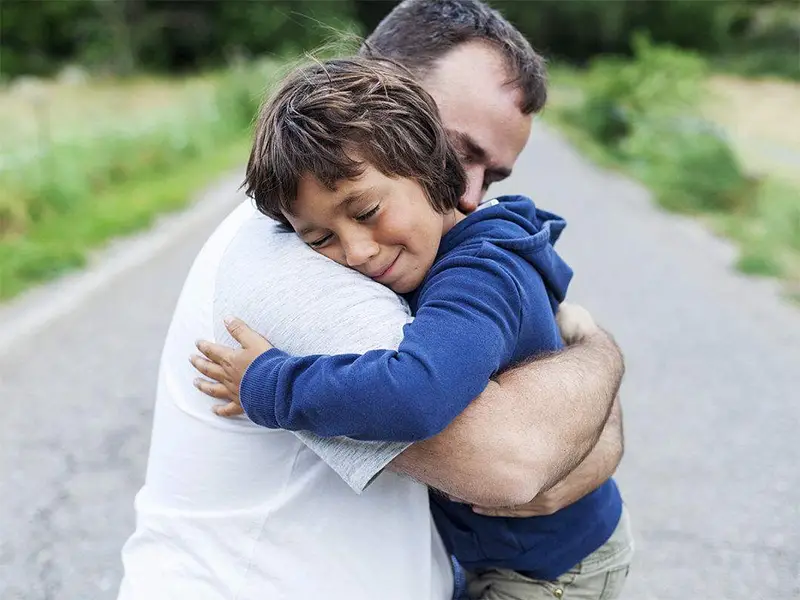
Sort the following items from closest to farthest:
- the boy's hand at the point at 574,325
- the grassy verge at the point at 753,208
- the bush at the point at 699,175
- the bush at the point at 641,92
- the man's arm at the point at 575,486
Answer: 1. the man's arm at the point at 575,486
2. the boy's hand at the point at 574,325
3. the grassy verge at the point at 753,208
4. the bush at the point at 699,175
5. the bush at the point at 641,92

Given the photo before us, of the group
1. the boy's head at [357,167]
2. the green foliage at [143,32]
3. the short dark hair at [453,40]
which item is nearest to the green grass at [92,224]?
the short dark hair at [453,40]

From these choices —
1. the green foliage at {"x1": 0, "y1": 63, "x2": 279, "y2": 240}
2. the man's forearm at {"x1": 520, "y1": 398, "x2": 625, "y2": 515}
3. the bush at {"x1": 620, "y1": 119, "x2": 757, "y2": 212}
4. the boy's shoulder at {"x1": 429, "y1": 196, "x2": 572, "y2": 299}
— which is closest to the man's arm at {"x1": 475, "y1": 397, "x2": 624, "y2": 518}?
the man's forearm at {"x1": 520, "y1": 398, "x2": 625, "y2": 515}

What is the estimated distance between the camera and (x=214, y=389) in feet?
5.14

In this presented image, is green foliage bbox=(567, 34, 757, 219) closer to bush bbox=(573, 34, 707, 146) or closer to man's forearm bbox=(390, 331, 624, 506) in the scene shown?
bush bbox=(573, 34, 707, 146)

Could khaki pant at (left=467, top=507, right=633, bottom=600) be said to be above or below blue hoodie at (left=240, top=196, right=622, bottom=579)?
below

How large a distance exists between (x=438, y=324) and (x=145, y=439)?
121 inches

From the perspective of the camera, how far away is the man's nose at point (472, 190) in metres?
1.83

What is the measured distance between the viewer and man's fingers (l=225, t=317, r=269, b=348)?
4.89 feet

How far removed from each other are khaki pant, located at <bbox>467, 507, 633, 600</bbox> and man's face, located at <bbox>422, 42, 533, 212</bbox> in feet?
2.57

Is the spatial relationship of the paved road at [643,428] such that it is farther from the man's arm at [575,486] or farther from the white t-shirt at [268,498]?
the white t-shirt at [268,498]

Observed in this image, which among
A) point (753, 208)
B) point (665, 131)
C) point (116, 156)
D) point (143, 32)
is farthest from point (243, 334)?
point (143, 32)

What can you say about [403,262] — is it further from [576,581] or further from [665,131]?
[665,131]

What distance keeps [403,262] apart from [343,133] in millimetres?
246

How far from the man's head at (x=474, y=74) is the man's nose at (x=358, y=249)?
0.38 m
